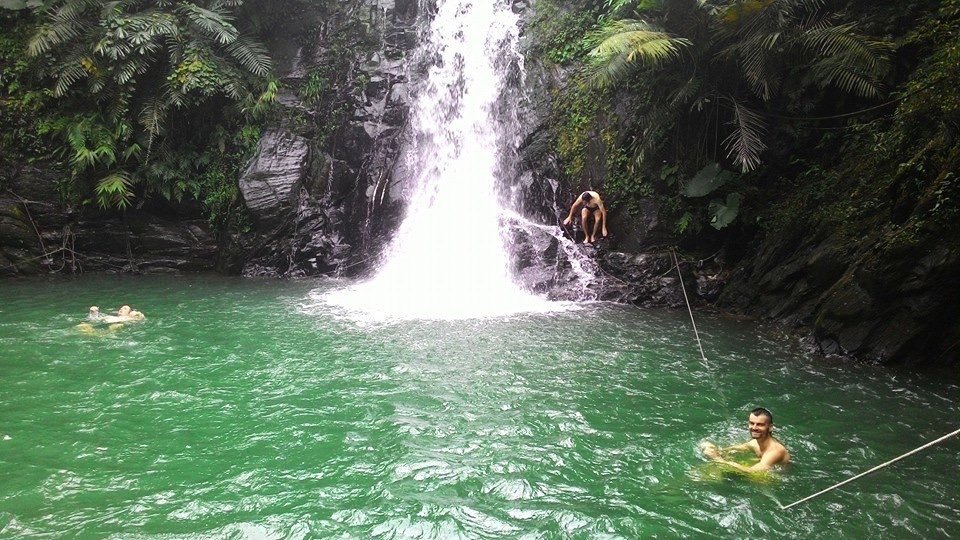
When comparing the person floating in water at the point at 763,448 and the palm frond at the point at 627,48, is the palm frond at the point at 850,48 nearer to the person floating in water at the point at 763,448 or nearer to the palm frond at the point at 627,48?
the palm frond at the point at 627,48

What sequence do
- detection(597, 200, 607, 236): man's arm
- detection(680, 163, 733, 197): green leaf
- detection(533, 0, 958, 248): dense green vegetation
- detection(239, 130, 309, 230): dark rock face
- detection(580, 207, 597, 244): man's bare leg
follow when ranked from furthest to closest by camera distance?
1. detection(239, 130, 309, 230): dark rock face
2. detection(580, 207, 597, 244): man's bare leg
3. detection(597, 200, 607, 236): man's arm
4. detection(680, 163, 733, 197): green leaf
5. detection(533, 0, 958, 248): dense green vegetation

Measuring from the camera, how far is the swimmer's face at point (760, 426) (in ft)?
15.0

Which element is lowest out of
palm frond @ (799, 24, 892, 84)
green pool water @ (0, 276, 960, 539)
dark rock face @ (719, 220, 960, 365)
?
green pool water @ (0, 276, 960, 539)

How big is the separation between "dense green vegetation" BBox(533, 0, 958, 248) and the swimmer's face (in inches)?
162

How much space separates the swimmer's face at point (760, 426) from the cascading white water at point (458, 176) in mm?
5672

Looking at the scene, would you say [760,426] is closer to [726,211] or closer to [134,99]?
[726,211]

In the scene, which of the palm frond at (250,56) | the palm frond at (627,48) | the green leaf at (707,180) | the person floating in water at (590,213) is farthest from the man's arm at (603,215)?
the palm frond at (250,56)

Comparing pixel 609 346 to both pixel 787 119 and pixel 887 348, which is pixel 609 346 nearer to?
pixel 887 348

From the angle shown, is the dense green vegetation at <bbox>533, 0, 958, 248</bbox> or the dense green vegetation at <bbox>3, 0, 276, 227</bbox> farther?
the dense green vegetation at <bbox>3, 0, 276, 227</bbox>

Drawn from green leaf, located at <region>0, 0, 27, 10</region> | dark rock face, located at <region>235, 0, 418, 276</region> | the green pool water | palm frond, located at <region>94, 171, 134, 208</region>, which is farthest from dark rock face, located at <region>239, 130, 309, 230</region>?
green leaf, located at <region>0, 0, 27, 10</region>

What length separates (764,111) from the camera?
32.4ft

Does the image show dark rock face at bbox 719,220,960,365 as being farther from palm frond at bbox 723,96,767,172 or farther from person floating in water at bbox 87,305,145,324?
person floating in water at bbox 87,305,145,324

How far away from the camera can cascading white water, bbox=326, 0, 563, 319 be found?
11.4 m

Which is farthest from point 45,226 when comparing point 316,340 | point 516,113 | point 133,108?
point 516,113
